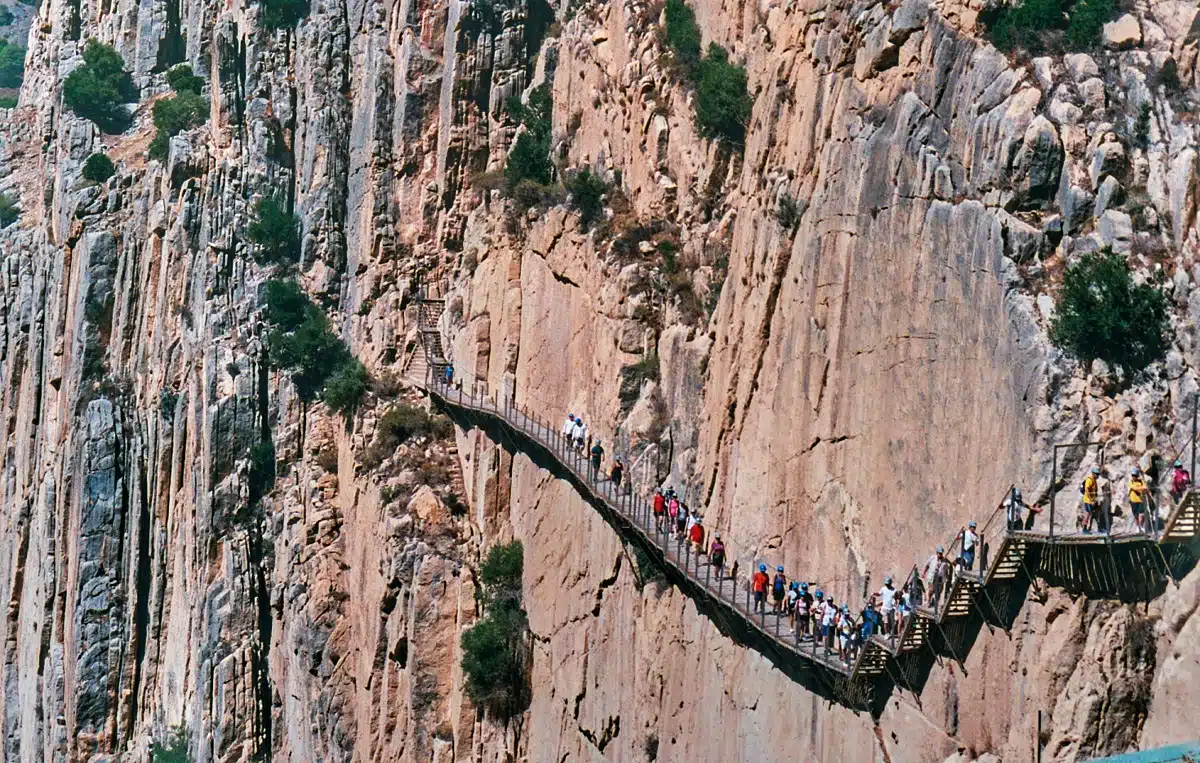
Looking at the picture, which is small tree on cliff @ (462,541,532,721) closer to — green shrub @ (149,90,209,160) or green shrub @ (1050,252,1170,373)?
green shrub @ (1050,252,1170,373)

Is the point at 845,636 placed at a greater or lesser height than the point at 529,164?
lesser

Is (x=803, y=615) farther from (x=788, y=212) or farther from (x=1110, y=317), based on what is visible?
(x=1110, y=317)

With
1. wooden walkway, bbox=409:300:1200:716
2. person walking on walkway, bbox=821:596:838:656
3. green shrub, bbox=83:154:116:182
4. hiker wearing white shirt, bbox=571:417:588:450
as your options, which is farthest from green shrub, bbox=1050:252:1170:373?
green shrub, bbox=83:154:116:182

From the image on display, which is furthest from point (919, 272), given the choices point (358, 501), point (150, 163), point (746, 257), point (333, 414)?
point (150, 163)

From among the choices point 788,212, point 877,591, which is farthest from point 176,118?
point 877,591

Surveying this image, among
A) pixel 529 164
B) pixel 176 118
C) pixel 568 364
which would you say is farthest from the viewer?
pixel 176 118

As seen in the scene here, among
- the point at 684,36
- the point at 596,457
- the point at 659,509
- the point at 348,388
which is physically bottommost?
the point at 659,509

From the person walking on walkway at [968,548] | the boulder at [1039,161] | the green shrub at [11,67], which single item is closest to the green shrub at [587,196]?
the boulder at [1039,161]
